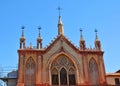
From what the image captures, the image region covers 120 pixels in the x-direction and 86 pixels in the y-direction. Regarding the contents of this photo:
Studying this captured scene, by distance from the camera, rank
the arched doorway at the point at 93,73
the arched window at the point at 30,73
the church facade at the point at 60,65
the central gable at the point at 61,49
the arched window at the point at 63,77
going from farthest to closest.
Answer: the central gable at the point at 61,49, the arched doorway at the point at 93,73, the arched window at the point at 63,77, the church facade at the point at 60,65, the arched window at the point at 30,73

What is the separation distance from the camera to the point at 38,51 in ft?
133

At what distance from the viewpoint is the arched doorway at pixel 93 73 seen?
131 feet

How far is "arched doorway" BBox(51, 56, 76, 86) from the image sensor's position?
39.3m

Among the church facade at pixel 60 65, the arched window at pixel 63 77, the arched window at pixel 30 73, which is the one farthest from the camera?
the arched window at pixel 63 77

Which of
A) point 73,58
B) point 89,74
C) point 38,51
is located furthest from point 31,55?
point 89,74

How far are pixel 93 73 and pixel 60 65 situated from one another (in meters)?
5.10

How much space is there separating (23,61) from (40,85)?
4.51 meters

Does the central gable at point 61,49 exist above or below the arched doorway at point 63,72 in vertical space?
above

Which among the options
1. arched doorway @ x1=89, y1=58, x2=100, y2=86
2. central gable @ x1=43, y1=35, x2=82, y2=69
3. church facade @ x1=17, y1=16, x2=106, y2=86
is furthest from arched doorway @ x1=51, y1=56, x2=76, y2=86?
arched doorway @ x1=89, y1=58, x2=100, y2=86

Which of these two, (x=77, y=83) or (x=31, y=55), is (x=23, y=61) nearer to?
(x=31, y=55)

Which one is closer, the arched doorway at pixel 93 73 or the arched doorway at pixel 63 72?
the arched doorway at pixel 63 72

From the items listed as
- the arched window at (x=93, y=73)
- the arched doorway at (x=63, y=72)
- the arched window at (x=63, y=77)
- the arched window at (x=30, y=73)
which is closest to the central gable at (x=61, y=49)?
the arched doorway at (x=63, y=72)

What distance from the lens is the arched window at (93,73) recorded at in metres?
39.8

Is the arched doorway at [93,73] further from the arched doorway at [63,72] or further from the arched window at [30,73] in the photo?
the arched window at [30,73]
